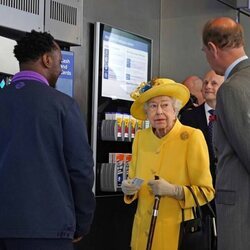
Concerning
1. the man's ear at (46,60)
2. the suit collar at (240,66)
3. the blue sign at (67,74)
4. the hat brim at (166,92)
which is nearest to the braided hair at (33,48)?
the man's ear at (46,60)

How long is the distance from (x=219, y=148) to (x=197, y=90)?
285cm

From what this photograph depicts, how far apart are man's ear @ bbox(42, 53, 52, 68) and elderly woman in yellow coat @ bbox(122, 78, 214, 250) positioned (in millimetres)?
1005

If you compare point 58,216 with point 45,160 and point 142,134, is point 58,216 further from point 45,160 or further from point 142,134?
→ point 142,134

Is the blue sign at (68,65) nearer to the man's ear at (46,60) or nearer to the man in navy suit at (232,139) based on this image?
the man's ear at (46,60)

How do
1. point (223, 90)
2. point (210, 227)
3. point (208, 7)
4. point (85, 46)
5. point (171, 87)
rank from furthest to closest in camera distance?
1. point (208, 7)
2. point (85, 46)
3. point (171, 87)
4. point (210, 227)
5. point (223, 90)

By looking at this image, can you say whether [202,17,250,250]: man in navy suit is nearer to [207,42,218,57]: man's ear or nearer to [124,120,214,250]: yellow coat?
[207,42,218,57]: man's ear

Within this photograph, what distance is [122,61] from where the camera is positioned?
16.5 feet

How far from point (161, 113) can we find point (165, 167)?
13.2 inches

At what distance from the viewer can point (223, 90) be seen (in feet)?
8.16

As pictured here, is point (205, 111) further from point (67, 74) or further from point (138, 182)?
point (138, 182)

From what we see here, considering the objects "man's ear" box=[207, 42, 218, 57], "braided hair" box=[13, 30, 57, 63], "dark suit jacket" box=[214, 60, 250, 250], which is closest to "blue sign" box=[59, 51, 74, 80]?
"braided hair" box=[13, 30, 57, 63]

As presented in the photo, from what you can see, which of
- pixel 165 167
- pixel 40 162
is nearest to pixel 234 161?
pixel 40 162

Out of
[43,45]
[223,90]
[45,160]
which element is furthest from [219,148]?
[43,45]

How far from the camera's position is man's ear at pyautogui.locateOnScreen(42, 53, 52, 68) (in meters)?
2.78
